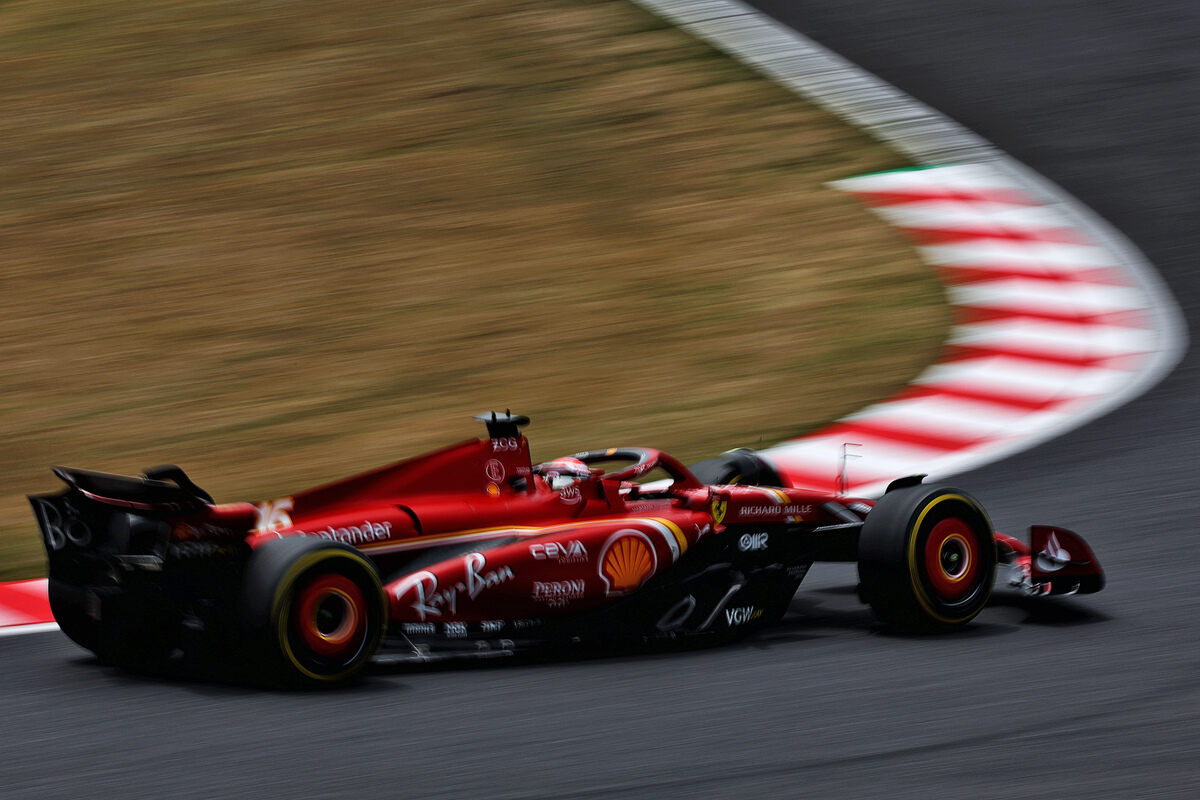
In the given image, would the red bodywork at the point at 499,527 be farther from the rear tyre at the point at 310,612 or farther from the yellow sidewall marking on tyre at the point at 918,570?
the yellow sidewall marking on tyre at the point at 918,570

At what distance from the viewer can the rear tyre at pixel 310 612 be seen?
4391mm

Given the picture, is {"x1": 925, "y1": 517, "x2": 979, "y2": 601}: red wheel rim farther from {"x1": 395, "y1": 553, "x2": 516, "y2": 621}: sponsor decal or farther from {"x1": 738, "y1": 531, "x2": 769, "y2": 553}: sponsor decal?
{"x1": 395, "y1": 553, "x2": 516, "y2": 621}: sponsor decal

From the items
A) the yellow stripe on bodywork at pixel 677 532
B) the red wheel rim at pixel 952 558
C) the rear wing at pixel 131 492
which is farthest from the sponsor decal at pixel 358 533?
the red wheel rim at pixel 952 558

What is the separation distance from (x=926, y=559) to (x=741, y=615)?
0.63m

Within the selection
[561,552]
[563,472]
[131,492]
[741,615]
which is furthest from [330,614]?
[741,615]

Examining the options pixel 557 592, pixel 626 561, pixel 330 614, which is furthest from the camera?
pixel 626 561

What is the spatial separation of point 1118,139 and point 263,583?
961cm

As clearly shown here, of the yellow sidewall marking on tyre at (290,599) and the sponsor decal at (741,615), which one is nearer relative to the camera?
the yellow sidewall marking on tyre at (290,599)

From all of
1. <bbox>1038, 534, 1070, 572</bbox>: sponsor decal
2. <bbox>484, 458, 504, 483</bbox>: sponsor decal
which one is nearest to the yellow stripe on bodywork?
<bbox>484, 458, 504, 483</bbox>: sponsor decal

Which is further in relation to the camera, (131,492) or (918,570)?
(918,570)

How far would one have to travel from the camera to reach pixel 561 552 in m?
4.95

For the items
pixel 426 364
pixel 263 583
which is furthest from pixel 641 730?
pixel 426 364

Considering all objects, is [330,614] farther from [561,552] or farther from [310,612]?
[561,552]

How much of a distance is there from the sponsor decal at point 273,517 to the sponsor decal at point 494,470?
0.66 meters
